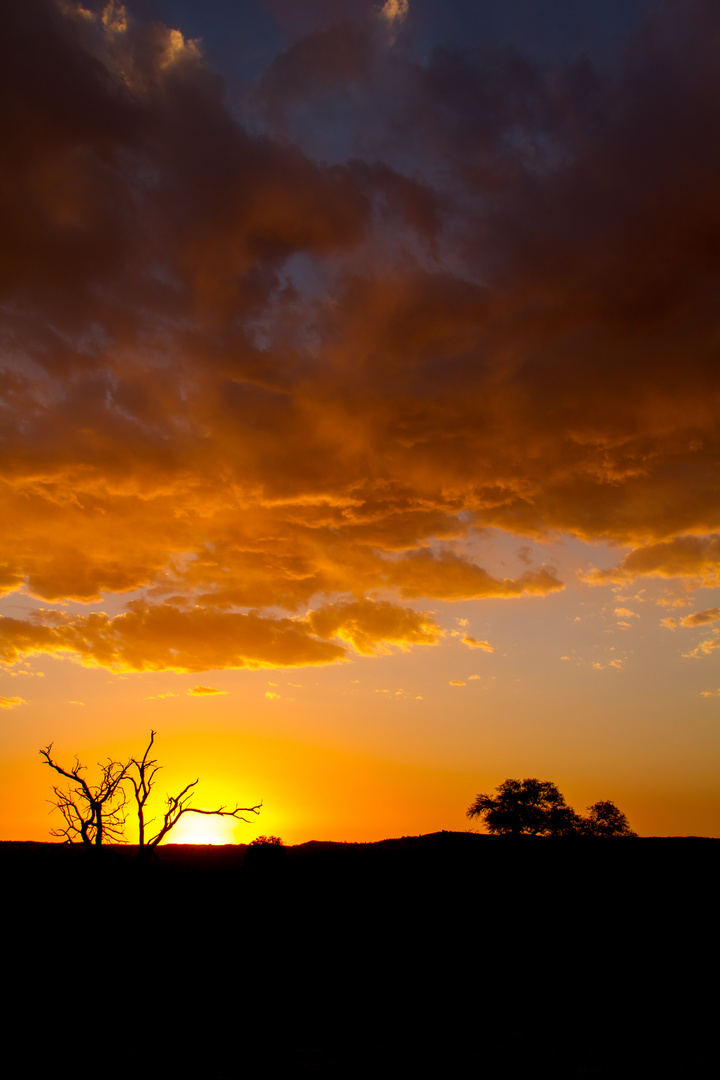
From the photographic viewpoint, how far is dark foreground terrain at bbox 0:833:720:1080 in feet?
47.7

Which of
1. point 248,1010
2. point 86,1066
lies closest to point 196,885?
point 248,1010

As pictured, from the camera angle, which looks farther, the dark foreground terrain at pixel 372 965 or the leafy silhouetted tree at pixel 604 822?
the leafy silhouetted tree at pixel 604 822

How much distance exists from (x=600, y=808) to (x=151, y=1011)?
2339 inches

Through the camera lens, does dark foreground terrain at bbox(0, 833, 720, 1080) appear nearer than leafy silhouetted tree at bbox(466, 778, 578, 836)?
Yes

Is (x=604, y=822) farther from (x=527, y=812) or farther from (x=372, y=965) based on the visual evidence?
(x=372, y=965)

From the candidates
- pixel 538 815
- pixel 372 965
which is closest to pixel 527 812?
pixel 538 815

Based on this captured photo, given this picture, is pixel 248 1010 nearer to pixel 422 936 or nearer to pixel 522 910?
pixel 422 936

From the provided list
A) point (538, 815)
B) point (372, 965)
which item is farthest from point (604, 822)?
point (372, 965)

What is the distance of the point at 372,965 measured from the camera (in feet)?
78.4

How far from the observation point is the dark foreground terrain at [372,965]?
14531mm

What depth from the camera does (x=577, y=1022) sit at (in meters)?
16.5

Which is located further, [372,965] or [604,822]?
[604,822]

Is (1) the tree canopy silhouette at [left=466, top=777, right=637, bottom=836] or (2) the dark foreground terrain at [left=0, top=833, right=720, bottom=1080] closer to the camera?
(2) the dark foreground terrain at [left=0, top=833, right=720, bottom=1080]

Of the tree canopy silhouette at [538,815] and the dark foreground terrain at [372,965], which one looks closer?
the dark foreground terrain at [372,965]
